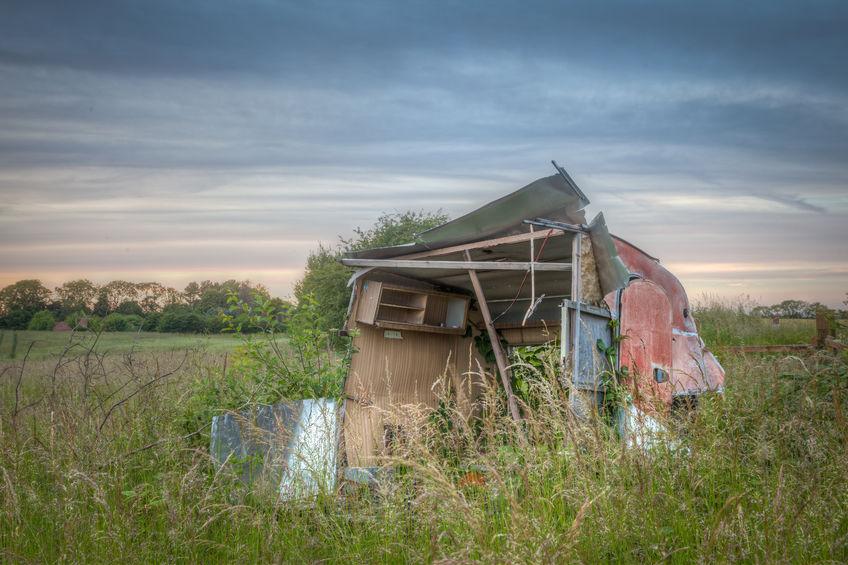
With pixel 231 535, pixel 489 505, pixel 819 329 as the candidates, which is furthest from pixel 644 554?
pixel 819 329

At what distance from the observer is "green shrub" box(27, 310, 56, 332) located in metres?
16.7

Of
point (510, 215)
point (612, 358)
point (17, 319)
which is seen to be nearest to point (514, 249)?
point (510, 215)

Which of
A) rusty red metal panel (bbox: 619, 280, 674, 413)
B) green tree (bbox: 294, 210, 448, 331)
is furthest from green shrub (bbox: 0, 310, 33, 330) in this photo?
rusty red metal panel (bbox: 619, 280, 674, 413)

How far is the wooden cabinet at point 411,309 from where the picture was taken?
8.04m

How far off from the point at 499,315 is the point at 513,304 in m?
0.27

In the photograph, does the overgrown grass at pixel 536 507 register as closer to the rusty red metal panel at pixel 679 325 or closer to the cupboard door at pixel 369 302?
the rusty red metal panel at pixel 679 325

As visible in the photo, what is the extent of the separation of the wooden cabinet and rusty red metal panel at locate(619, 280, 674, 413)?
228cm

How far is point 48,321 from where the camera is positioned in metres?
17.1

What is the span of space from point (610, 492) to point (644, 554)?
1.19 feet

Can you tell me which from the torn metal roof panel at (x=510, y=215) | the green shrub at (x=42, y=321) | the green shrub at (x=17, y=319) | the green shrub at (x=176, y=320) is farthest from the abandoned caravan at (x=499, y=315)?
the green shrub at (x=17, y=319)

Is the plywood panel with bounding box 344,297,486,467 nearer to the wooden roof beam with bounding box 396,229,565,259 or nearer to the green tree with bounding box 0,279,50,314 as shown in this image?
the wooden roof beam with bounding box 396,229,565,259

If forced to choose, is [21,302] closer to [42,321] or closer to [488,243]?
[42,321]

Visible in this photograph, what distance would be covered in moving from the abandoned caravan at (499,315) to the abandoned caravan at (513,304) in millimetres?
15

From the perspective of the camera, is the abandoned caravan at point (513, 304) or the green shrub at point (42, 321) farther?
the green shrub at point (42, 321)
